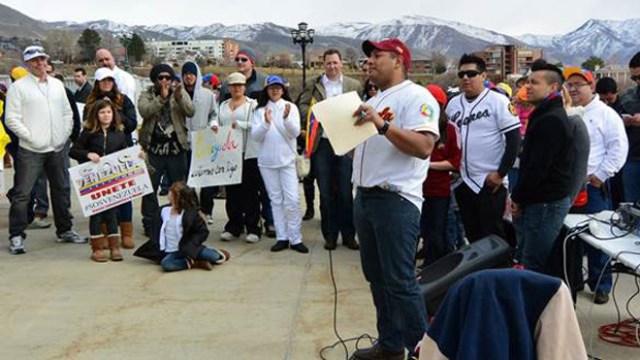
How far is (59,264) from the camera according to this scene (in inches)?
231

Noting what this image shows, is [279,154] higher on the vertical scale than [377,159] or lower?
lower

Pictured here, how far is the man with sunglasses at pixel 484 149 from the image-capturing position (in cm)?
480

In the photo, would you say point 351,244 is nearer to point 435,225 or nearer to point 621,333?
point 435,225

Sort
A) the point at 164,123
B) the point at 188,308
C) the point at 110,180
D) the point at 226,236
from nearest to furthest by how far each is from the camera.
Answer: the point at 188,308, the point at 110,180, the point at 164,123, the point at 226,236

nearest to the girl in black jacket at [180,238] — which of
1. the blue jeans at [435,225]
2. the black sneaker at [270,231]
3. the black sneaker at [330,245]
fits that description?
the black sneaker at [330,245]

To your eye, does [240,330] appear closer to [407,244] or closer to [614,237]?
[407,244]

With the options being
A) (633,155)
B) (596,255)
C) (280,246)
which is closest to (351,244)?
(280,246)

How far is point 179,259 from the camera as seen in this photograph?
5676 mm

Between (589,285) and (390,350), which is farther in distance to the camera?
(589,285)

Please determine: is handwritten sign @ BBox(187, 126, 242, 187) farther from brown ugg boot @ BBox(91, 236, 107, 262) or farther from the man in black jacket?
the man in black jacket

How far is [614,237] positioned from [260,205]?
4.26m

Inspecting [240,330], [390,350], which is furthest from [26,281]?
[390,350]

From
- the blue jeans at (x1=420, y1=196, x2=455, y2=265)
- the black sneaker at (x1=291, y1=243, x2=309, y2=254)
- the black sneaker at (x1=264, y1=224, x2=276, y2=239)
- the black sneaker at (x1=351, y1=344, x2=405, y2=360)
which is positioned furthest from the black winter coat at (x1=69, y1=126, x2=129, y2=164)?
the black sneaker at (x1=351, y1=344, x2=405, y2=360)

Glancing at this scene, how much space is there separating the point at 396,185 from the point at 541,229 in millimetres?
1320
